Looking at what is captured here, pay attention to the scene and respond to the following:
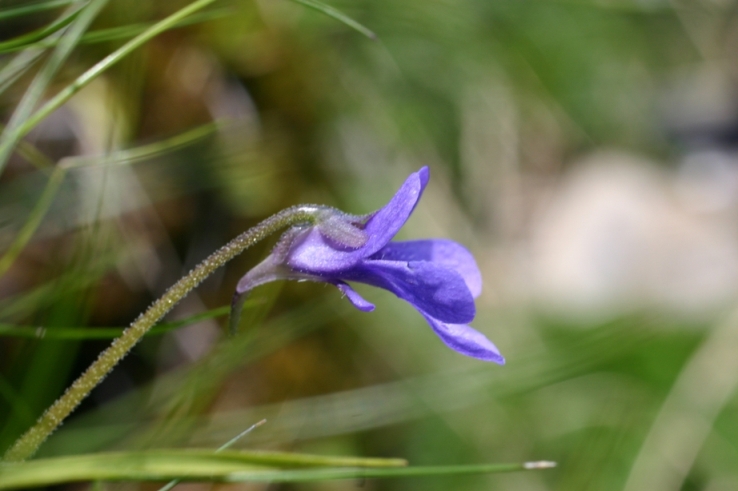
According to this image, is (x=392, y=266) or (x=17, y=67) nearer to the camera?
(x=392, y=266)

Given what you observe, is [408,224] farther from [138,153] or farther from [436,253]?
[436,253]

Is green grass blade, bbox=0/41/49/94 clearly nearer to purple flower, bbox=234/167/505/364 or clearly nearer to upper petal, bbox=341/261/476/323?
purple flower, bbox=234/167/505/364

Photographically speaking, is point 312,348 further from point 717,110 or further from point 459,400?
point 717,110

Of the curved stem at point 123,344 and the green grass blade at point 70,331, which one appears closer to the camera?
the curved stem at point 123,344

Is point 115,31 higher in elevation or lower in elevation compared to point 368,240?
higher

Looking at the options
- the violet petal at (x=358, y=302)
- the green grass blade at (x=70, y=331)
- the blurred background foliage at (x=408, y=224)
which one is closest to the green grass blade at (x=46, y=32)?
the blurred background foliage at (x=408, y=224)

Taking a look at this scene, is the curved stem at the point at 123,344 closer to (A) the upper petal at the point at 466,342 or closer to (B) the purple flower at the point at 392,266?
(B) the purple flower at the point at 392,266

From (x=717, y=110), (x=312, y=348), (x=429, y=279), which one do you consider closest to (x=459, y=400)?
(x=312, y=348)

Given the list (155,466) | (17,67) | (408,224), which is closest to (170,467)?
(155,466)
